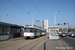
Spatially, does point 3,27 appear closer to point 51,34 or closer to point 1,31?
point 1,31

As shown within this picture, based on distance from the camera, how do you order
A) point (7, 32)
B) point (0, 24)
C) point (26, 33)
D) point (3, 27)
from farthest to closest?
point (26, 33) → point (7, 32) → point (3, 27) → point (0, 24)

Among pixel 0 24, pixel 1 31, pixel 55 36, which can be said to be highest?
pixel 0 24

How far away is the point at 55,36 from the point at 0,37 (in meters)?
12.1

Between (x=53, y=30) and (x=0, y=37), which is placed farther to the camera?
(x=53, y=30)

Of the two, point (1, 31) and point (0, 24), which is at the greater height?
point (0, 24)

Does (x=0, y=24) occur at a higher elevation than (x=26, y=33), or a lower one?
higher

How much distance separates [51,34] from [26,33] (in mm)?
5900

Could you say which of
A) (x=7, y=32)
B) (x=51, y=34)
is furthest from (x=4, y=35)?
(x=51, y=34)

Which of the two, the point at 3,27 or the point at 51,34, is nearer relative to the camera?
the point at 3,27

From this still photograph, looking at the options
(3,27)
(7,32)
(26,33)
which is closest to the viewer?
(3,27)

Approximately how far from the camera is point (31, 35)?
22.4 metres

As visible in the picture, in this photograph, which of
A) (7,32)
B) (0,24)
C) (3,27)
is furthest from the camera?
(7,32)

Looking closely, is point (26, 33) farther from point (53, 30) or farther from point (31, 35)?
point (53, 30)

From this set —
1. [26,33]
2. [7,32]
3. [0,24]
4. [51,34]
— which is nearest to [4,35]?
[7,32]
